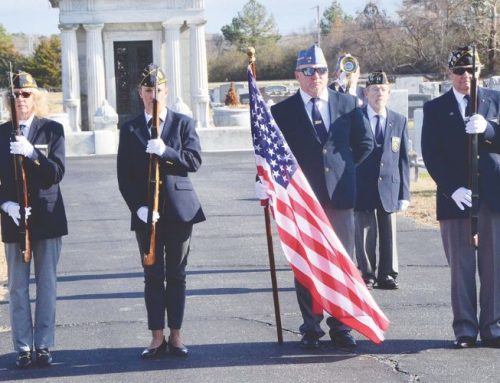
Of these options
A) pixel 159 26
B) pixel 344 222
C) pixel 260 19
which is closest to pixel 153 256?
pixel 344 222

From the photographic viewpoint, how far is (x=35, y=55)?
68000 mm

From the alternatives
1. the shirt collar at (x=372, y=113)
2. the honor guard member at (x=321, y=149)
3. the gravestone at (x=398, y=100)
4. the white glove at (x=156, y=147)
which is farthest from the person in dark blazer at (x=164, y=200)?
the gravestone at (x=398, y=100)

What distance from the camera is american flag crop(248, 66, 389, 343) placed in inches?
295

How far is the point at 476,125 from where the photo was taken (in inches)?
296

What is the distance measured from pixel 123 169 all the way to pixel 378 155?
139 inches

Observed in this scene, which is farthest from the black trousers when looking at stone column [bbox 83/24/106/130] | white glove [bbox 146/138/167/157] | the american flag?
stone column [bbox 83/24/106/130]

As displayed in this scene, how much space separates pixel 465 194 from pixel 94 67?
99.3 feet

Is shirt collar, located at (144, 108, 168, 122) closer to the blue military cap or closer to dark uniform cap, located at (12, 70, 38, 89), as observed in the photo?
dark uniform cap, located at (12, 70, 38, 89)

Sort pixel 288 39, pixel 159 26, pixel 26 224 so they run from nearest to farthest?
pixel 26 224 → pixel 159 26 → pixel 288 39

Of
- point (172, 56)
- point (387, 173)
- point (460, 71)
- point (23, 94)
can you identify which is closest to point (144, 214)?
point (23, 94)

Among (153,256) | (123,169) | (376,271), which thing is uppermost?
(123,169)

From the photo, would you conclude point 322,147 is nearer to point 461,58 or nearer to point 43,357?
point 461,58

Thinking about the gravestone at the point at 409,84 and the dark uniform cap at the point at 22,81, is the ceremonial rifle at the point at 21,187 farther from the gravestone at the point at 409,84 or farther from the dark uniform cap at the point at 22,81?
the gravestone at the point at 409,84

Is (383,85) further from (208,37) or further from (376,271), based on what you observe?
(208,37)
